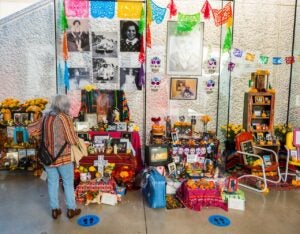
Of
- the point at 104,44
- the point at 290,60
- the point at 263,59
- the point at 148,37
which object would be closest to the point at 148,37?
the point at 148,37

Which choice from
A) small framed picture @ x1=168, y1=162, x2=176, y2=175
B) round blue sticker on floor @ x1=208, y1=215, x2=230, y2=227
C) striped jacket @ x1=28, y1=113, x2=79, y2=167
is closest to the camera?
striped jacket @ x1=28, y1=113, x2=79, y2=167

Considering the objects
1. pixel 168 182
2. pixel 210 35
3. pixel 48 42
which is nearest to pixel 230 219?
pixel 168 182

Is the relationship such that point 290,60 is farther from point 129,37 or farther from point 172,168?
point 172,168

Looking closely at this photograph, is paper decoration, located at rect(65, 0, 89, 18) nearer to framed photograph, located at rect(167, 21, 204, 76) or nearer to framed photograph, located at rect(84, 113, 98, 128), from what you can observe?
framed photograph, located at rect(167, 21, 204, 76)

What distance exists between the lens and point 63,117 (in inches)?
126

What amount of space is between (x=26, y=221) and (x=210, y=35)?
4170 mm

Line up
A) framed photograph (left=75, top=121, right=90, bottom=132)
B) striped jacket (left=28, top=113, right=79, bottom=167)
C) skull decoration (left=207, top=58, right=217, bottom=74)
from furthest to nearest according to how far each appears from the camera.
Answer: skull decoration (left=207, top=58, right=217, bottom=74)
framed photograph (left=75, top=121, right=90, bottom=132)
striped jacket (left=28, top=113, right=79, bottom=167)

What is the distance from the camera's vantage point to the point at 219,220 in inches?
138

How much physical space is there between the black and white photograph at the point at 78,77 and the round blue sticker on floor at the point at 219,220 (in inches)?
125

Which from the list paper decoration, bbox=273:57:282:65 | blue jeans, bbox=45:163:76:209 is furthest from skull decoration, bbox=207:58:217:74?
blue jeans, bbox=45:163:76:209

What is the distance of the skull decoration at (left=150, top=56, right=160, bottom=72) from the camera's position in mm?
5398

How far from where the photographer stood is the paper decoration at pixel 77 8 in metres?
5.14

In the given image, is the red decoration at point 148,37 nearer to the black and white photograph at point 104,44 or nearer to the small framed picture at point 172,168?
the black and white photograph at point 104,44

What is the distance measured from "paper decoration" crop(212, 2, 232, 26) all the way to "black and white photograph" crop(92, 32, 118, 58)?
1.79m
